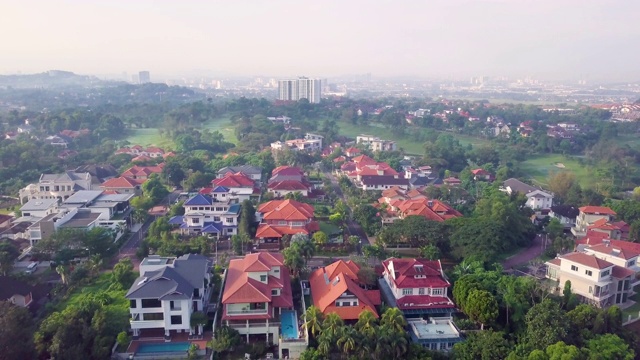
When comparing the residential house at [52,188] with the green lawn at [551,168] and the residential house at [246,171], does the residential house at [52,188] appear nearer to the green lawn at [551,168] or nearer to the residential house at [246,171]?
the residential house at [246,171]

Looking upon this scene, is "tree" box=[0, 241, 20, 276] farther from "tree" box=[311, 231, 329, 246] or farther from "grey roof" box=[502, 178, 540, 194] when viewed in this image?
"grey roof" box=[502, 178, 540, 194]

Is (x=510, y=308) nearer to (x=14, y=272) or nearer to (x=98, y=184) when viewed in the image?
(x=14, y=272)

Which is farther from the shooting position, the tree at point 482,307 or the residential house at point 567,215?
the residential house at point 567,215

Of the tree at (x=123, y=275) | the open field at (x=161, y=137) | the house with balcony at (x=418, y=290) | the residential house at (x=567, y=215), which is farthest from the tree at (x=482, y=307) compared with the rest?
the open field at (x=161, y=137)

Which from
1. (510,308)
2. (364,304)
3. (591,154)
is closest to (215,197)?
(364,304)

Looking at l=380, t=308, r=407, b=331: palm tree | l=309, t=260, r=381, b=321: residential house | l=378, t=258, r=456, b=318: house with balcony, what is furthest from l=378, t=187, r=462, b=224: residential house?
l=380, t=308, r=407, b=331: palm tree

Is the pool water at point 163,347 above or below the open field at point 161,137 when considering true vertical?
below
